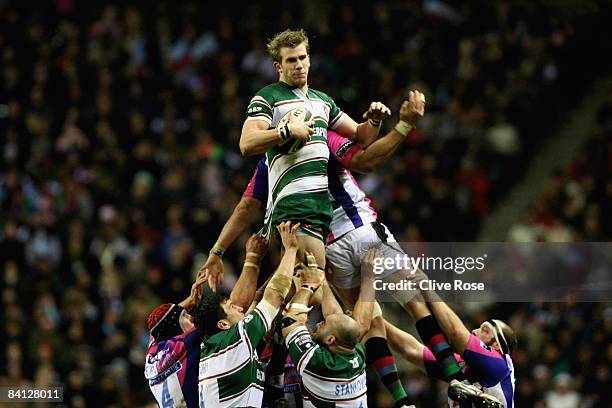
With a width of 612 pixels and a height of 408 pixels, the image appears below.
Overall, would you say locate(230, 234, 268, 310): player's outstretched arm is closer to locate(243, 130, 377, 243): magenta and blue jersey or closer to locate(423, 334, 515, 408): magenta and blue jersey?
locate(243, 130, 377, 243): magenta and blue jersey

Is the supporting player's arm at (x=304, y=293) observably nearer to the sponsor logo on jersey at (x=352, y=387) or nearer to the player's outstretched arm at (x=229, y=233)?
the sponsor logo on jersey at (x=352, y=387)

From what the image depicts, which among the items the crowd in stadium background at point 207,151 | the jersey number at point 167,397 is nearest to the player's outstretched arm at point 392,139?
the jersey number at point 167,397

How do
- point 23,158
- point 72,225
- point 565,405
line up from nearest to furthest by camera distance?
point 565,405
point 72,225
point 23,158

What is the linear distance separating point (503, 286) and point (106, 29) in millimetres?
9642

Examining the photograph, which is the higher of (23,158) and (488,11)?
(488,11)

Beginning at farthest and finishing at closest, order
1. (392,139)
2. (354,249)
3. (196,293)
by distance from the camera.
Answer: (196,293) → (354,249) → (392,139)

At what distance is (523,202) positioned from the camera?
60.4 ft

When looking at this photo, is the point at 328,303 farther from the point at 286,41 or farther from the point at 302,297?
the point at 286,41

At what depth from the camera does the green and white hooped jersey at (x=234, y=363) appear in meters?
8.66

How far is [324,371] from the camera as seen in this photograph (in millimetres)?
8734

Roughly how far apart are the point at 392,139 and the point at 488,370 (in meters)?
1.95

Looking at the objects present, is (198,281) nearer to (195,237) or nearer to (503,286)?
(503,286)

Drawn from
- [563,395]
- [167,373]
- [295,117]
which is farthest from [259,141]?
[563,395]

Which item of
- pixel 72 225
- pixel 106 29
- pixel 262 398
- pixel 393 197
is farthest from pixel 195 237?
pixel 262 398
